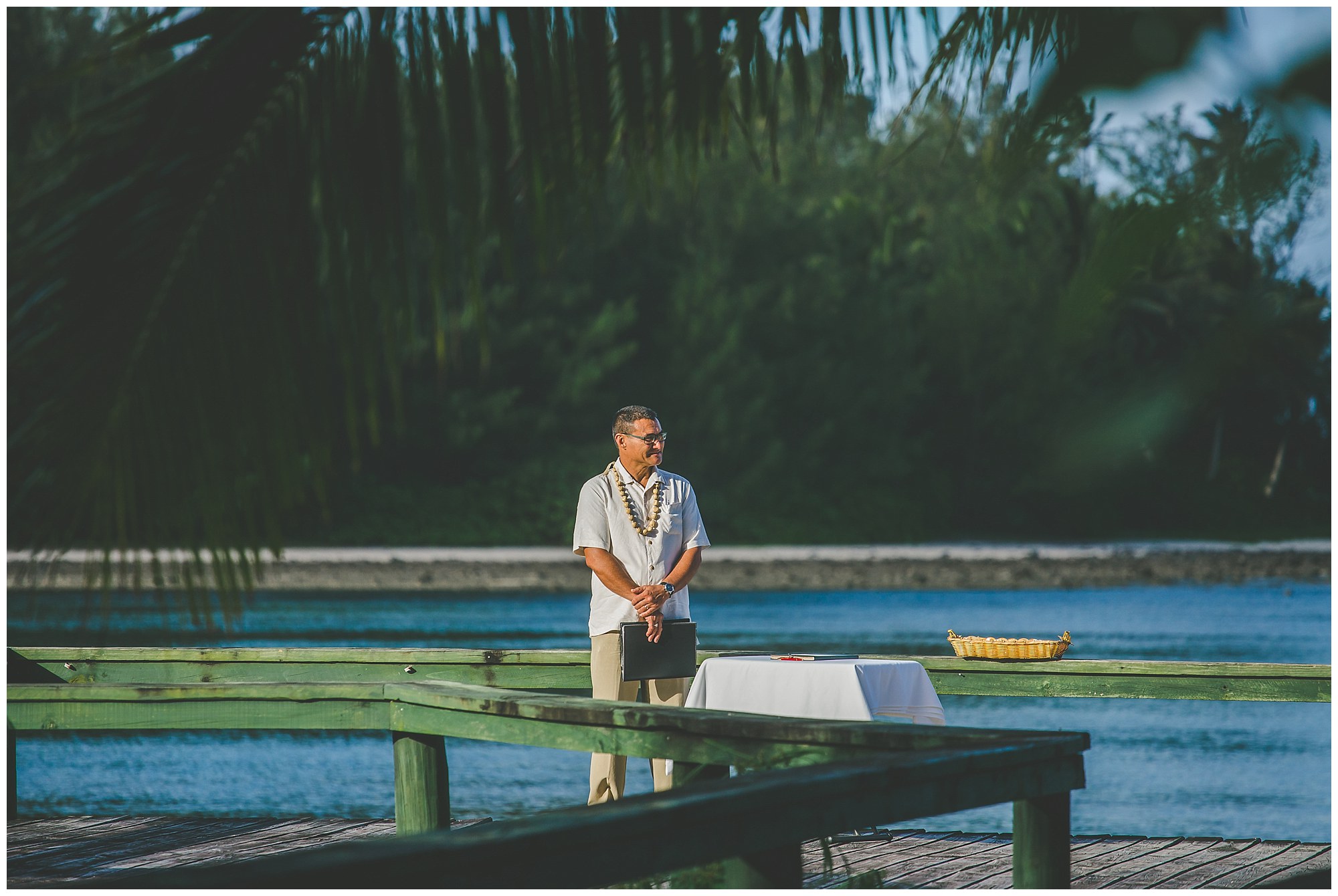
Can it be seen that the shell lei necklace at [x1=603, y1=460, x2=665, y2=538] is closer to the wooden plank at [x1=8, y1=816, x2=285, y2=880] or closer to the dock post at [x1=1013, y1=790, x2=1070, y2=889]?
the wooden plank at [x1=8, y1=816, x2=285, y2=880]

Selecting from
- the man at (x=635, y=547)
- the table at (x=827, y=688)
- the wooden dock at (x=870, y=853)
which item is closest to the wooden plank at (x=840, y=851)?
the wooden dock at (x=870, y=853)

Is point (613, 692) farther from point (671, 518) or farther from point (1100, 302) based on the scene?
point (1100, 302)

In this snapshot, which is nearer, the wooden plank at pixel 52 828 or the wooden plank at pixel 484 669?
the wooden plank at pixel 484 669

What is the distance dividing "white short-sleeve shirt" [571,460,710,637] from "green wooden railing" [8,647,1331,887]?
46 centimetres

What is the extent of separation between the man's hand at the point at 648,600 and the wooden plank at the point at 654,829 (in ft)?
8.95

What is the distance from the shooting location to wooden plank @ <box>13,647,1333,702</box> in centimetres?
564

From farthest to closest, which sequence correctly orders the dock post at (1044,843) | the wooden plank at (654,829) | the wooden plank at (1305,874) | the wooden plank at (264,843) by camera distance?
the wooden plank at (264,843)
the wooden plank at (1305,874)
the dock post at (1044,843)
the wooden plank at (654,829)

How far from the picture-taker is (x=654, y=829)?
2.14 meters

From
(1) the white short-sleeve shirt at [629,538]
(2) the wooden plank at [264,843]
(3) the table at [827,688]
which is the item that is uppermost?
(1) the white short-sleeve shirt at [629,538]

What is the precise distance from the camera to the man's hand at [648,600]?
5.39 m

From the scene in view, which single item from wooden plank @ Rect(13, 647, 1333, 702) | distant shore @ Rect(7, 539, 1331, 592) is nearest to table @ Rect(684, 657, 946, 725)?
wooden plank @ Rect(13, 647, 1333, 702)

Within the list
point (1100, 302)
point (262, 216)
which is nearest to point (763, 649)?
point (262, 216)

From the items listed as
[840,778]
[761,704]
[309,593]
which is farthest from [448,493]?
[840,778]

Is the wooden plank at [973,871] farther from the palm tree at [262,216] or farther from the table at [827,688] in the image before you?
the palm tree at [262,216]
